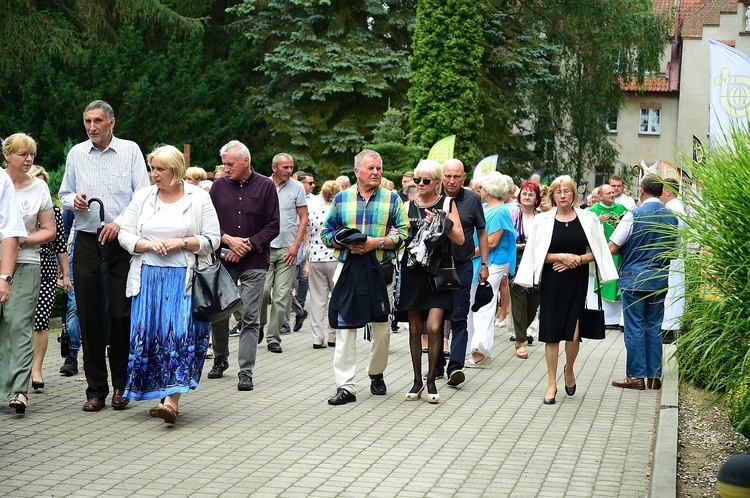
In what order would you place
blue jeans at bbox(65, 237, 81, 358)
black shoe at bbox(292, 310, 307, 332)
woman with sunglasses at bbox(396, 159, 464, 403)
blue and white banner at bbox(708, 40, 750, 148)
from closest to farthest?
woman with sunglasses at bbox(396, 159, 464, 403)
blue and white banner at bbox(708, 40, 750, 148)
blue jeans at bbox(65, 237, 81, 358)
black shoe at bbox(292, 310, 307, 332)

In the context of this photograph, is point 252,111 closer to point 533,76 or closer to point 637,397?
point 533,76

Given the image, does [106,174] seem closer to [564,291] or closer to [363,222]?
[363,222]

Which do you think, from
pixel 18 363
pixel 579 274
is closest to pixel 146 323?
pixel 18 363

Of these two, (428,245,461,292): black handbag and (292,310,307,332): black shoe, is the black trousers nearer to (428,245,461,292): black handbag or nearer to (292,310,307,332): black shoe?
(428,245,461,292): black handbag

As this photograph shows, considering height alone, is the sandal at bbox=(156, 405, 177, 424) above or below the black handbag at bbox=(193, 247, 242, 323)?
below

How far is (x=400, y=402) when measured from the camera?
9.82 m

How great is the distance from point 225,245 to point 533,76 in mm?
26888

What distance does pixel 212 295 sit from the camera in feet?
27.8

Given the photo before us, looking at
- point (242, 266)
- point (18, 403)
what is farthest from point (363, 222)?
point (18, 403)

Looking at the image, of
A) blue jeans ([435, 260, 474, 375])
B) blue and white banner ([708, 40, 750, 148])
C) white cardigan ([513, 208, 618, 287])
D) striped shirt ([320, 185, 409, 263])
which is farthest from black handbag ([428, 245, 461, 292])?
blue and white banner ([708, 40, 750, 148])

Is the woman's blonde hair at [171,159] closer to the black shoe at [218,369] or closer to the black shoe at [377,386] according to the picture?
the black shoe at [377,386]

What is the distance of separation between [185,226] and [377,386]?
2599 mm

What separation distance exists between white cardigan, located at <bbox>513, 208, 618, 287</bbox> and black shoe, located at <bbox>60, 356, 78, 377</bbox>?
4.25m

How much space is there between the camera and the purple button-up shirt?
34.6ft
